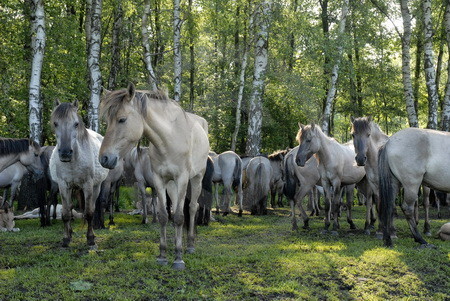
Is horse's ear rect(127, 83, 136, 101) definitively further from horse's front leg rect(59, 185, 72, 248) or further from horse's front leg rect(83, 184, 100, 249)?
horse's front leg rect(59, 185, 72, 248)

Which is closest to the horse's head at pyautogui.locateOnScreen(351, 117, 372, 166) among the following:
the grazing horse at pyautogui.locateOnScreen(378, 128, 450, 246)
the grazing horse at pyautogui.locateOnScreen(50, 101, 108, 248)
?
the grazing horse at pyautogui.locateOnScreen(378, 128, 450, 246)

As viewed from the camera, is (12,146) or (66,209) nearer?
(66,209)

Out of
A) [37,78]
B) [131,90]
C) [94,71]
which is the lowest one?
[131,90]

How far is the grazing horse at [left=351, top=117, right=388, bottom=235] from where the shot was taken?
9.15 metres

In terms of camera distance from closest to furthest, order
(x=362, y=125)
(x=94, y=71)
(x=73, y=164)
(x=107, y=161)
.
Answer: (x=107, y=161), (x=73, y=164), (x=362, y=125), (x=94, y=71)

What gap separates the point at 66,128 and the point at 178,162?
92.3 inches

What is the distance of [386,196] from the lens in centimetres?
812

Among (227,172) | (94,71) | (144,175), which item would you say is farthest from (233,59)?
(144,175)

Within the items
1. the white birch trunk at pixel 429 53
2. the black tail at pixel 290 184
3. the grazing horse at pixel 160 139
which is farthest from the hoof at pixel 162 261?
the white birch trunk at pixel 429 53

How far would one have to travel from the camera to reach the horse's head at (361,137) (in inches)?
356

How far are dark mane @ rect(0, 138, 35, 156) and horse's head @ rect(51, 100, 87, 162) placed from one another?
1.89 metres

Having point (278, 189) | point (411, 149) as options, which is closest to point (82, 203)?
point (411, 149)

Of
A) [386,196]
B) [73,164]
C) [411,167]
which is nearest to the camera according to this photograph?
[73,164]

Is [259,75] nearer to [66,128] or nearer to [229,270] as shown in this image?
[66,128]
